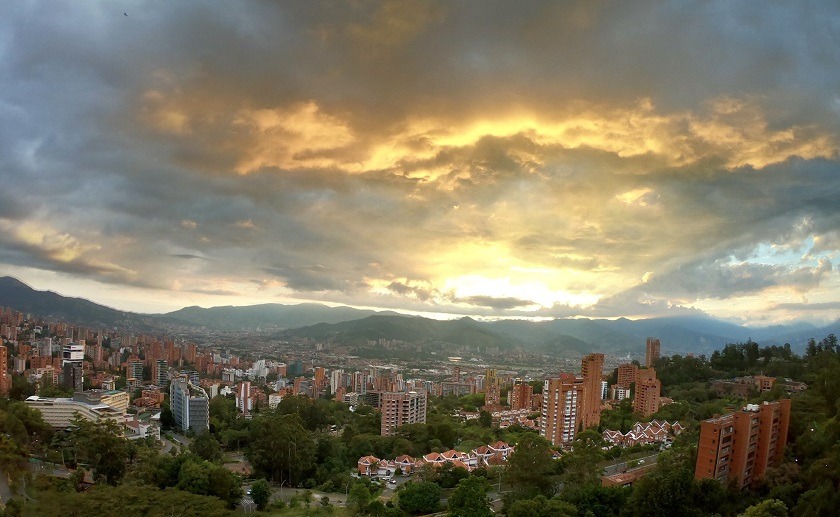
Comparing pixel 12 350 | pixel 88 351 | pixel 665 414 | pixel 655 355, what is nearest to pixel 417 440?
pixel 665 414

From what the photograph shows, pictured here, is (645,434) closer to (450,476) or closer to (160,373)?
(450,476)

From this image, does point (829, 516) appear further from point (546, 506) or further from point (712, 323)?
point (712, 323)

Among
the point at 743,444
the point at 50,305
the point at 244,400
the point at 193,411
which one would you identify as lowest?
the point at 244,400

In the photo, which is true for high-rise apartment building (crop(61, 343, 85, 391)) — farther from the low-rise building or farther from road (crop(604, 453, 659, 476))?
road (crop(604, 453, 659, 476))

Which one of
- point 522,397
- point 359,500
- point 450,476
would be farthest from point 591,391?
point 359,500

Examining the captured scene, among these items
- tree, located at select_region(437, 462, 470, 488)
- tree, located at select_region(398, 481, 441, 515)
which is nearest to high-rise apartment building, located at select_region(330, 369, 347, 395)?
tree, located at select_region(437, 462, 470, 488)

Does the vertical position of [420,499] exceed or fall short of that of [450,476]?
it exceeds it

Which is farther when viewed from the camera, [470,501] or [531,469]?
[531,469]
